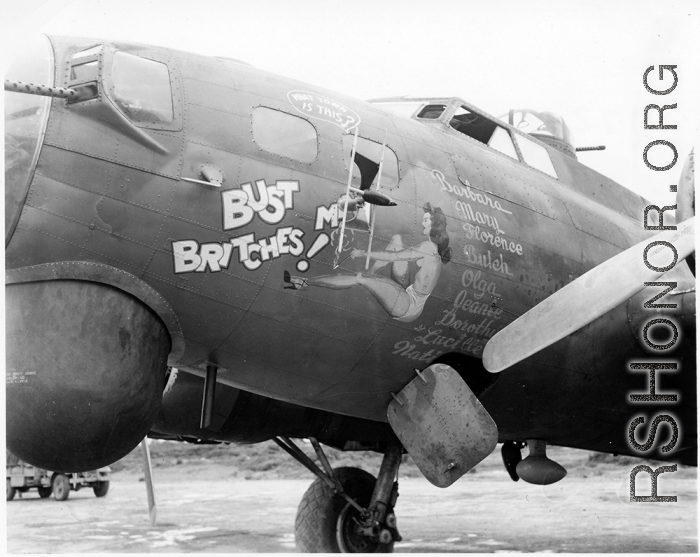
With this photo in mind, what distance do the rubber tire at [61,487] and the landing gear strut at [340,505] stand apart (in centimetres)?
1067

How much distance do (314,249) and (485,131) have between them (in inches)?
120

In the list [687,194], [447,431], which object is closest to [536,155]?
[687,194]

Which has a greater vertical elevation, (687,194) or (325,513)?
(687,194)

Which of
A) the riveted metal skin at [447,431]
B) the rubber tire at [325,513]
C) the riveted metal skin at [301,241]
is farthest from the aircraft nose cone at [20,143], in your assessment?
the rubber tire at [325,513]

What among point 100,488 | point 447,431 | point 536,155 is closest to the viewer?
point 447,431

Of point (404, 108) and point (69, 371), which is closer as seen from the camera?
point (69, 371)

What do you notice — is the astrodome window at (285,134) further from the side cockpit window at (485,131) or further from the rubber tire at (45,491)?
the rubber tire at (45,491)

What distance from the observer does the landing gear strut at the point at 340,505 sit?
28.5 feet

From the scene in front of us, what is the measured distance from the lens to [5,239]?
480 cm

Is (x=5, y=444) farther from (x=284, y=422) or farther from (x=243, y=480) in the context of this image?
(x=243, y=480)

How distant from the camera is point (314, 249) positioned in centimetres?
554

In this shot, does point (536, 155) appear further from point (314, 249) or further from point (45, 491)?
point (45, 491)

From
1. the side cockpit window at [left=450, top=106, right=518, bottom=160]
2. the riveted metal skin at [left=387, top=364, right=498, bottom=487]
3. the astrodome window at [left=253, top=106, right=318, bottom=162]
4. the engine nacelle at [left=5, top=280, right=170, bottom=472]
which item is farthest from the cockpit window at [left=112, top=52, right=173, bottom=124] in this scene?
the side cockpit window at [left=450, top=106, right=518, bottom=160]

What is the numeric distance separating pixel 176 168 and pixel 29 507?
14.8 m
